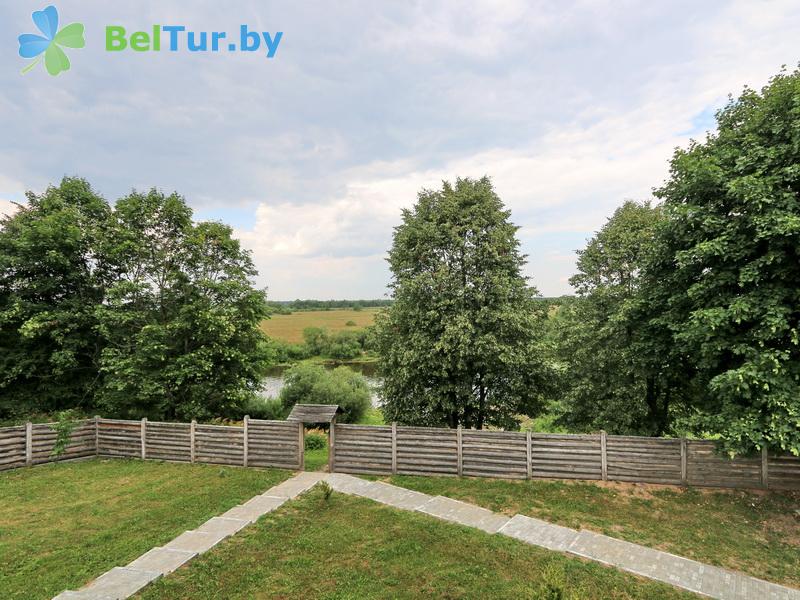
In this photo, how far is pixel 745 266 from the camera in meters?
8.61

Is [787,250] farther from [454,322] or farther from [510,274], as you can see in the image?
[454,322]

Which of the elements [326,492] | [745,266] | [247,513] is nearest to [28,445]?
[247,513]

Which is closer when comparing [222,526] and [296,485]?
[222,526]

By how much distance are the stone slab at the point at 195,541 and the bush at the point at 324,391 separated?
18404 mm

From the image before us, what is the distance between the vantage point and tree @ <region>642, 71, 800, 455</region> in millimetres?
8117

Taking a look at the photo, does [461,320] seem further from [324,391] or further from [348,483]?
[324,391]

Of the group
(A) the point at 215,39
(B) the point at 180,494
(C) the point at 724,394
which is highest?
(A) the point at 215,39

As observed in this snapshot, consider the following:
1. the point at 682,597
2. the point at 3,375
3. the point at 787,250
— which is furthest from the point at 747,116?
the point at 3,375

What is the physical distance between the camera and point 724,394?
901cm

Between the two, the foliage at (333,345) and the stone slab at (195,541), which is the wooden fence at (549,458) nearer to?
the stone slab at (195,541)

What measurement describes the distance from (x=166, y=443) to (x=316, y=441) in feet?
22.7

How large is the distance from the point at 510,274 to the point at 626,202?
15.5ft

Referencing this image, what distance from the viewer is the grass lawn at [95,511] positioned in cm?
718

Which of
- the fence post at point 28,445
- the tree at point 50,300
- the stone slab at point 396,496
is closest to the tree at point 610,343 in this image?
the stone slab at point 396,496
